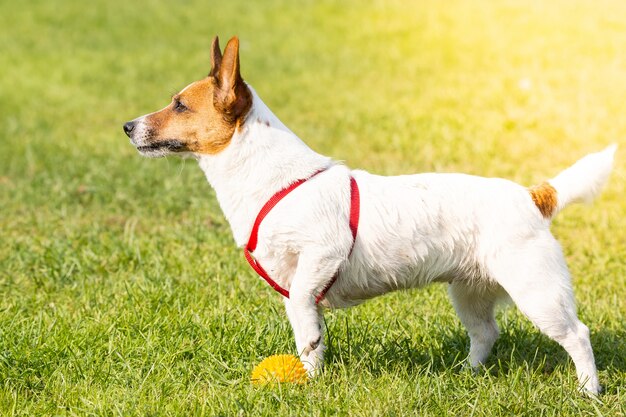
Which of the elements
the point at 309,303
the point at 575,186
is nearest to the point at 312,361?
the point at 309,303

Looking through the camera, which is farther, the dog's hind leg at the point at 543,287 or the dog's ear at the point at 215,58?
the dog's ear at the point at 215,58

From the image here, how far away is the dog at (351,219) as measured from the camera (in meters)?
4.07

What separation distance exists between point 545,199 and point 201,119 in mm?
1631

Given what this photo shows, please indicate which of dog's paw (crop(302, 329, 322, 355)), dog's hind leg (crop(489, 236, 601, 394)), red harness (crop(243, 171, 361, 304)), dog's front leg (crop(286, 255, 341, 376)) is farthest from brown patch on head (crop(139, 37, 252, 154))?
dog's hind leg (crop(489, 236, 601, 394))

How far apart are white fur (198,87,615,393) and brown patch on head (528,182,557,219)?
0.04 m

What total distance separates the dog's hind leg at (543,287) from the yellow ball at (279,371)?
0.98m

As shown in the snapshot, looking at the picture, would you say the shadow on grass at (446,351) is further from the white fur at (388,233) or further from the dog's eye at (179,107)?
the dog's eye at (179,107)

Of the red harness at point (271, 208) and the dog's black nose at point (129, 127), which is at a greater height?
the dog's black nose at point (129, 127)

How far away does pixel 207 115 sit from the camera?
14.0 feet

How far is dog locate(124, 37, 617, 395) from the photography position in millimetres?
4074

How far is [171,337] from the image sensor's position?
15.4 feet

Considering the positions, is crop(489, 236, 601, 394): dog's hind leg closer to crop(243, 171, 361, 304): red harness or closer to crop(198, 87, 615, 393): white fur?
crop(198, 87, 615, 393): white fur

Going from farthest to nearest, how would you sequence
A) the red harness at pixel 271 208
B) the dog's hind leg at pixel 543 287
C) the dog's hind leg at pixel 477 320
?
1. the dog's hind leg at pixel 477 320
2. the red harness at pixel 271 208
3. the dog's hind leg at pixel 543 287

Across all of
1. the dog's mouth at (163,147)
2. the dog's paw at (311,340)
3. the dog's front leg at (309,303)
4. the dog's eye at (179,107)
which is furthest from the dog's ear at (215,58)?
the dog's paw at (311,340)
